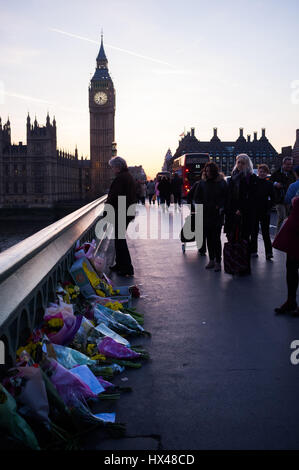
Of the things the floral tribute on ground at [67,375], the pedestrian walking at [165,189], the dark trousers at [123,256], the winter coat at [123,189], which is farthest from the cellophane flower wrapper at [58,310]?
the pedestrian walking at [165,189]

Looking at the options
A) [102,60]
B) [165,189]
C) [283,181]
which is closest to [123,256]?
[283,181]

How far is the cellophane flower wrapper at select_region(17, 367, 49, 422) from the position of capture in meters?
2.52

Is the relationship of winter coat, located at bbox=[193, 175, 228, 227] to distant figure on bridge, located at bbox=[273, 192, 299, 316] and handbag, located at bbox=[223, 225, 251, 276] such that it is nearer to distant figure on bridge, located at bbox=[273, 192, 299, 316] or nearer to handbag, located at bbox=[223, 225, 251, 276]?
handbag, located at bbox=[223, 225, 251, 276]

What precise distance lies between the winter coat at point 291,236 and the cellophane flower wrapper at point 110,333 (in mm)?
2082

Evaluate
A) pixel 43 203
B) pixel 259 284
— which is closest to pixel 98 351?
pixel 259 284

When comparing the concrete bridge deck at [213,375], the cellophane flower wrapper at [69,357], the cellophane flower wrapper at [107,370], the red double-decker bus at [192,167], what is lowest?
the concrete bridge deck at [213,375]

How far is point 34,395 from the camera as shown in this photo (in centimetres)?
255

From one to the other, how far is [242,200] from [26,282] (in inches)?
233

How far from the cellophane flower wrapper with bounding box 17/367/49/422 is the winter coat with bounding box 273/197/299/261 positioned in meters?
3.36

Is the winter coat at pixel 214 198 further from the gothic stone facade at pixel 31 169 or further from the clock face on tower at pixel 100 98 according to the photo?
the clock face on tower at pixel 100 98

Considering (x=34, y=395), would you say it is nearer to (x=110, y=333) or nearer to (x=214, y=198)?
(x=110, y=333)

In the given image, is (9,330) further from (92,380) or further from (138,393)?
(138,393)

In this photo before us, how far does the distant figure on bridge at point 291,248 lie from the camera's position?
5.20 m
